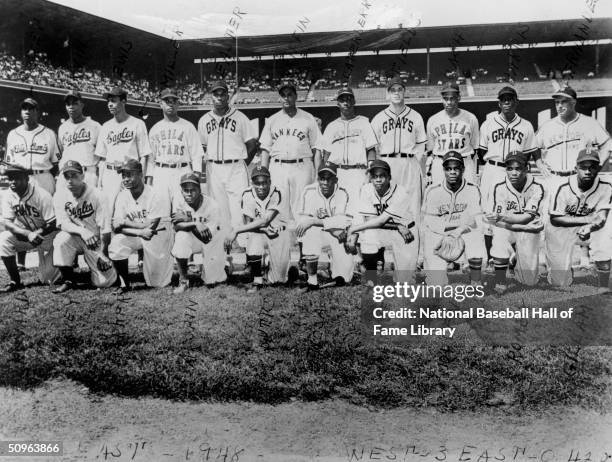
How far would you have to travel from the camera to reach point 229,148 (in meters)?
4.80

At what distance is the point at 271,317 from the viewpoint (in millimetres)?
4301

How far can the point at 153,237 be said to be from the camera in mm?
4727

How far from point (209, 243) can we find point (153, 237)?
1.79 feet

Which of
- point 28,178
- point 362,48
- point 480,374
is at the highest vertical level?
point 362,48

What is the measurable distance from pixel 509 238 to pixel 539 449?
1779mm

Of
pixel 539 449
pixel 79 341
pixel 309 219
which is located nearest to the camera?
pixel 539 449

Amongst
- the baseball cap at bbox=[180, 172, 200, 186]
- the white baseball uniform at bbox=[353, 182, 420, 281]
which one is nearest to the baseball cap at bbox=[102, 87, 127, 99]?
the baseball cap at bbox=[180, 172, 200, 186]

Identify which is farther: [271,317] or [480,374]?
[271,317]

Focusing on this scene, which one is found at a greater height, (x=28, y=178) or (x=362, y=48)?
(x=362, y=48)

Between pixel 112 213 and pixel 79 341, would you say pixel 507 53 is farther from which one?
pixel 79 341

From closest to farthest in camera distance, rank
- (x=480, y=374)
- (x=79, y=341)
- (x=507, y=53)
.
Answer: (x=480, y=374) < (x=79, y=341) < (x=507, y=53)

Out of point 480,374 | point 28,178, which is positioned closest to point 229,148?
point 28,178

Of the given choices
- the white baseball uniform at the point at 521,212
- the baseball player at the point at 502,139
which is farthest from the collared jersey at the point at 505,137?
the white baseball uniform at the point at 521,212

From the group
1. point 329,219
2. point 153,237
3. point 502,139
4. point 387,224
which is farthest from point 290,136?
point 502,139
